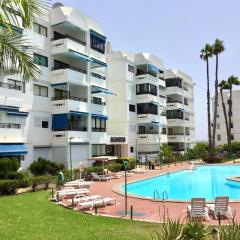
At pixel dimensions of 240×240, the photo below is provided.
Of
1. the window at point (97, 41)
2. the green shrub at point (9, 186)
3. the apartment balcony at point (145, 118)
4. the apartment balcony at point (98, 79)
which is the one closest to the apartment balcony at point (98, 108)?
the apartment balcony at point (98, 79)

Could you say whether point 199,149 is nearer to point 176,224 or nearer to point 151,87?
point 151,87

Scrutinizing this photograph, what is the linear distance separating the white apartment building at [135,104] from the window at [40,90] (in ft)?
53.3

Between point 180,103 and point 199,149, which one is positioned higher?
point 180,103

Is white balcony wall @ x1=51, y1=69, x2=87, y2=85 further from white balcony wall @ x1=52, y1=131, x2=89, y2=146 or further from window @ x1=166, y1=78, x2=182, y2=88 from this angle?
window @ x1=166, y1=78, x2=182, y2=88

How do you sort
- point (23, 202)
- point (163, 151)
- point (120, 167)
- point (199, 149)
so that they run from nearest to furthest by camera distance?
point (23, 202)
point (120, 167)
point (163, 151)
point (199, 149)

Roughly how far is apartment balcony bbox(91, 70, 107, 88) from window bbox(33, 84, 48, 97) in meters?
7.30

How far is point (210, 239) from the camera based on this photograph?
9.17m

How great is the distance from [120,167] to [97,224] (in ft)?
98.4

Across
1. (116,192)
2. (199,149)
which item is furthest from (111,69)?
(116,192)

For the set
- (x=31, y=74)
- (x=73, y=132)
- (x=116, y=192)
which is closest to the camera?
(x=31, y=74)

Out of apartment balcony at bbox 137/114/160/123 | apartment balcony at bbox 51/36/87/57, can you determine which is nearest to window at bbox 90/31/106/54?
apartment balcony at bbox 51/36/87/57

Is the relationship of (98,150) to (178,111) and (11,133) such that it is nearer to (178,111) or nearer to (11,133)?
(11,133)

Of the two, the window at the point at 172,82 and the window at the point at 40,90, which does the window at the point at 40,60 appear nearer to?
the window at the point at 40,90

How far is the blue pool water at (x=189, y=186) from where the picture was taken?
102ft
